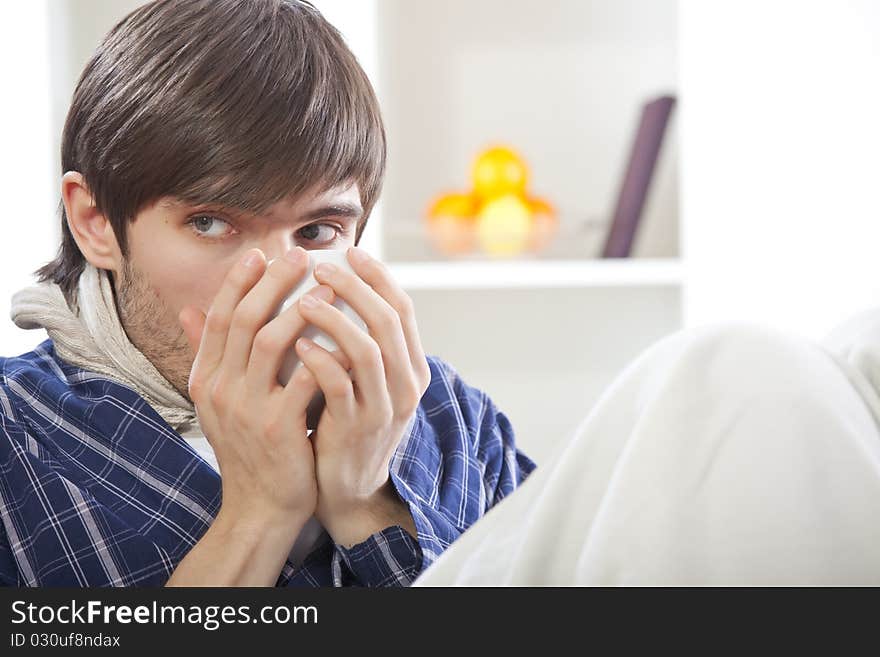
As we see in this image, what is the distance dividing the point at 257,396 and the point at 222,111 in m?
0.26

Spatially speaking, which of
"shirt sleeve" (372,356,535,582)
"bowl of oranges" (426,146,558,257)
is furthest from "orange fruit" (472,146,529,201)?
"shirt sleeve" (372,356,535,582)

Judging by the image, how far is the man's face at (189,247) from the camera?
0.79 metres

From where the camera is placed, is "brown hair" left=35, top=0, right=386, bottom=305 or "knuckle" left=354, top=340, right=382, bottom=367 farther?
"brown hair" left=35, top=0, right=386, bottom=305

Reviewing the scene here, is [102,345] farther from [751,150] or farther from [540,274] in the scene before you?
[751,150]

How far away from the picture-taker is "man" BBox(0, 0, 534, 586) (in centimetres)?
65

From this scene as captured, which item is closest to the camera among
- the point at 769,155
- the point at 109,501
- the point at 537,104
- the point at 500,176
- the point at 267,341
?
the point at 267,341

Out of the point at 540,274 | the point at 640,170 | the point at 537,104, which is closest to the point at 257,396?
the point at 540,274

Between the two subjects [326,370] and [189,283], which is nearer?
[326,370]

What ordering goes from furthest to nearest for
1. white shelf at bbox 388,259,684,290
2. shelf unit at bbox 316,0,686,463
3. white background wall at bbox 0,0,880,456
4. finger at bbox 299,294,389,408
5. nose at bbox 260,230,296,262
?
1. shelf unit at bbox 316,0,686,463
2. white shelf at bbox 388,259,684,290
3. white background wall at bbox 0,0,880,456
4. nose at bbox 260,230,296,262
5. finger at bbox 299,294,389,408

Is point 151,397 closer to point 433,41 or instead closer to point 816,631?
point 816,631

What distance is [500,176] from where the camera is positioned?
174 cm

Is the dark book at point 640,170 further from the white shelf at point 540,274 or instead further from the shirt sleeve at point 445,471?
the shirt sleeve at point 445,471

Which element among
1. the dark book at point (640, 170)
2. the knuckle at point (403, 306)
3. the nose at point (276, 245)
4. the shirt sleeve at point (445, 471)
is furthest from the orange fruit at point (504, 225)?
the knuckle at point (403, 306)

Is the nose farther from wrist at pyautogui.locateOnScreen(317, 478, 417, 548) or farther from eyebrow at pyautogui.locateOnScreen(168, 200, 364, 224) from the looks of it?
wrist at pyautogui.locateOnScreen(317, 478, 417, 548)
